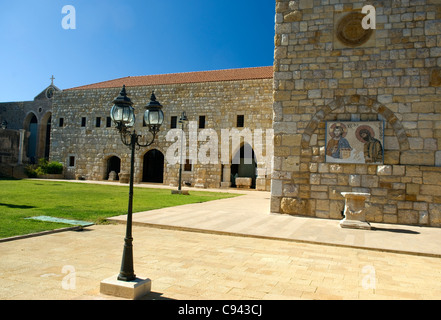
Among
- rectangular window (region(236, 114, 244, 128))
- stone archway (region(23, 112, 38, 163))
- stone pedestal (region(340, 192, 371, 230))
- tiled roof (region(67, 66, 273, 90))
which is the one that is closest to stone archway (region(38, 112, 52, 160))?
stone archway (region(23, 112, 38, 163))

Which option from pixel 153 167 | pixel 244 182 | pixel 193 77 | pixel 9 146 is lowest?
pixel 244 182

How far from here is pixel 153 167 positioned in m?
25.9

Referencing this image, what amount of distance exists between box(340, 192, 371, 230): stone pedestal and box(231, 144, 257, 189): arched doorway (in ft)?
52.6

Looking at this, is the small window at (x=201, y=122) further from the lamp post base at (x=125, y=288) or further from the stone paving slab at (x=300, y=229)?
the lamp post base at (x=125, y=288)

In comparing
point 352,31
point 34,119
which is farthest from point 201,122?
point 34,119

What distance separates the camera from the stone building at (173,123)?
68.8ft

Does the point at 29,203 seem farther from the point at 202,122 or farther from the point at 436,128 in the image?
the point at 202,122

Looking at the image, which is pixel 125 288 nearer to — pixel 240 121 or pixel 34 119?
pixel 240 121

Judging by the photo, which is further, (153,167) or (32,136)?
Result: (32,136)

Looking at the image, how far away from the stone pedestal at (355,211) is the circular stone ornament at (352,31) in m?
4.17

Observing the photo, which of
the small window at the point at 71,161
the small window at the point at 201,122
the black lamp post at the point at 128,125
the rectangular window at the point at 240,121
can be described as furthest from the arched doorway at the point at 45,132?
the black lamp post at the point at 128,125

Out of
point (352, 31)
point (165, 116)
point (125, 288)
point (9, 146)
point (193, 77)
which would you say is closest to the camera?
point (125, 288)

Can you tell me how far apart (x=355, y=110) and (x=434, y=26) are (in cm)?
276

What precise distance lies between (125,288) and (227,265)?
1.61 m
